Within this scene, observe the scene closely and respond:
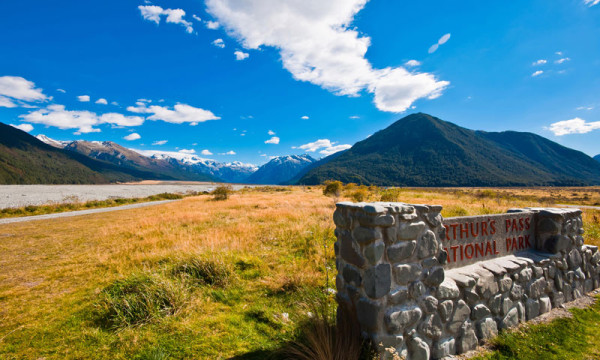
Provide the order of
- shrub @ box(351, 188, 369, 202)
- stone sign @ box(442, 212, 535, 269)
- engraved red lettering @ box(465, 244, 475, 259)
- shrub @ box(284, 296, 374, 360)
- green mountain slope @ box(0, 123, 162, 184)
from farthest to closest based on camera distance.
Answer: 1. green mountain slope @ box(0, 123, 162, 184)
2. shrub @ box(351, 188, 369, 202)
3. engraved red lettering @ box(465, 244, 475, 259)
4. stone sign @ box(442, 212, 535, 269)
5. shrub @ box(284, 296, 374, 360)

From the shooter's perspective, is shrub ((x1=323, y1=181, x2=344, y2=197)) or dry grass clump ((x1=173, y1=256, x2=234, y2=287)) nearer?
dry grass clump ((x1=173, y1=256, x2=234, y2=287))

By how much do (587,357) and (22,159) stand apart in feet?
825

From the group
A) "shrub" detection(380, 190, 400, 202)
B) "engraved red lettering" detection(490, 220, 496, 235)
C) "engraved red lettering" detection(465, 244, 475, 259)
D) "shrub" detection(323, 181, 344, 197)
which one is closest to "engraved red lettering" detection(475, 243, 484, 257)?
"engraved red lettering" detection(465, 244, 475, 259)

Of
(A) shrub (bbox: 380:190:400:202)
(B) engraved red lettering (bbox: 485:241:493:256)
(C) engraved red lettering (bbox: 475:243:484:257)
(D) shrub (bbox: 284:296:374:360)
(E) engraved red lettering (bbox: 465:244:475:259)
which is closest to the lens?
(D) shrub (bbox: 284:296:374:360)

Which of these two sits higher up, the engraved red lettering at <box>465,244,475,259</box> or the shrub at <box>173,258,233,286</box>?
the engraved red lettering at <box>465,244,475,259</box>

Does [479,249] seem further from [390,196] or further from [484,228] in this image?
[390,196]

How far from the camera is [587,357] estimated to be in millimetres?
3422

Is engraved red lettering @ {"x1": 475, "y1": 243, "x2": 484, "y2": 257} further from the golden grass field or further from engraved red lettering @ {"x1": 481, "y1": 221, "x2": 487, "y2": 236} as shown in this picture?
the golden grass field

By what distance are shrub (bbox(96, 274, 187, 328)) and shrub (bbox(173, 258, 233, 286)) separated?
618 millimetres

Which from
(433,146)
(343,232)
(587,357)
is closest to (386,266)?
(343,232)

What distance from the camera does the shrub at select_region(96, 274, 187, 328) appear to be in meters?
4.08

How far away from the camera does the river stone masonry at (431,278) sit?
10.0ft

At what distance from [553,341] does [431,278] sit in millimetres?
2514

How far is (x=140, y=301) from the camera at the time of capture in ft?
14.1
